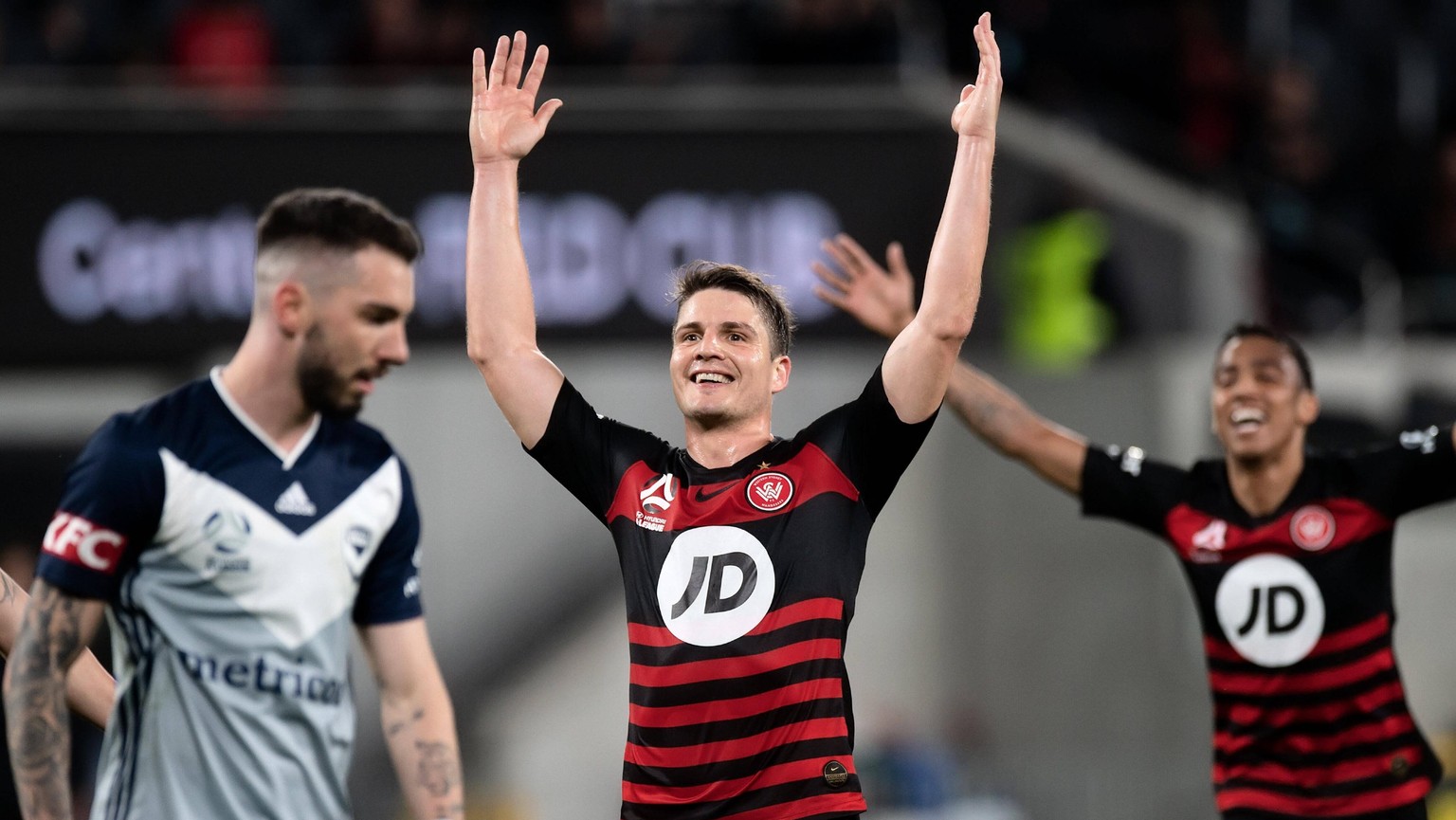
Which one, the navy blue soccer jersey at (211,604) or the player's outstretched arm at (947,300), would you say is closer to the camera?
the player's outstretched arm at (947,300)

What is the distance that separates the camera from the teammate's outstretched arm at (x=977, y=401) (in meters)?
6.00

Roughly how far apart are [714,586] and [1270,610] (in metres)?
2.29

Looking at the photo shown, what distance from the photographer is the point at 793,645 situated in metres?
4.20

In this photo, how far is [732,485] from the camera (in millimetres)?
4418

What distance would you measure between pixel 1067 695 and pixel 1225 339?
588 centimetres

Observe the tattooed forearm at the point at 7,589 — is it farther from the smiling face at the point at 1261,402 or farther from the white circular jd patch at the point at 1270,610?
the smiling face at the point at 1261,402

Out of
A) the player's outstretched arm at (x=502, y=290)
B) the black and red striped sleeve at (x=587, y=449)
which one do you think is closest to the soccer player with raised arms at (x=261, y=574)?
the player's outstretched arm at (x=502, y=290)

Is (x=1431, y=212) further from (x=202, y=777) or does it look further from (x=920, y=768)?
(x=202, y=777)

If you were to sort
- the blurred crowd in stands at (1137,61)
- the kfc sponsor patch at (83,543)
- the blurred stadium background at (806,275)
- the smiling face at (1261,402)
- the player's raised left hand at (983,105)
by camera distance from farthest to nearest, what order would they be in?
1. the blurred crowd in stands at (1137,61)
2. the blurred stadium background at (806,275)
3. the smiling face at (1261,402)
4. the player's raised left hand at (983,105)
5. the kfc sponsor patch at (83,543)

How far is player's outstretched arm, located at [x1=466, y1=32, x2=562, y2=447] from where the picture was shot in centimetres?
456

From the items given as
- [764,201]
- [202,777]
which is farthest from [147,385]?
[202,777]

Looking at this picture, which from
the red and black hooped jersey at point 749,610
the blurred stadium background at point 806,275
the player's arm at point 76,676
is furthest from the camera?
the blurred stadium background at point 806,275

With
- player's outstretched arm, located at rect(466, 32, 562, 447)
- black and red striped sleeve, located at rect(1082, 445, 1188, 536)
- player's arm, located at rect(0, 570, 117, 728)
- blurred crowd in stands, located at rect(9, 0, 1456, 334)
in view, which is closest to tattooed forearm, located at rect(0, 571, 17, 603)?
player's arm, located at rect(0, 570, 117, 728)

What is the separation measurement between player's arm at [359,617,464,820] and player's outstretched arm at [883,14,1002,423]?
5.27 feet
